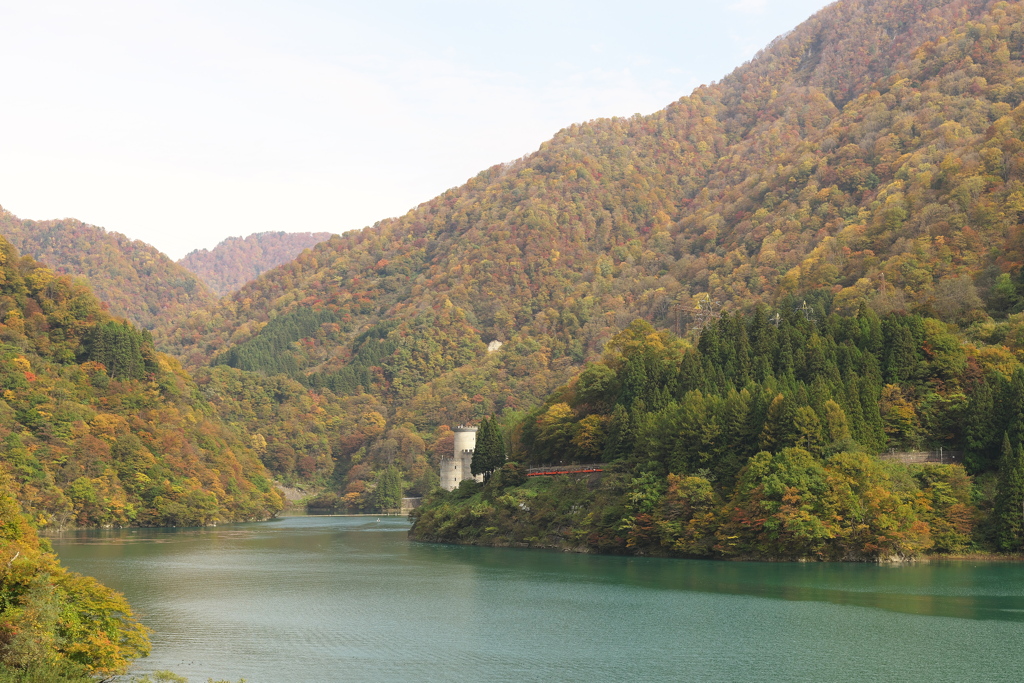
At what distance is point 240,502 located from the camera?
5340 inches

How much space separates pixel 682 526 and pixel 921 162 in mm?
111589

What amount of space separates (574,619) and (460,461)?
260ft

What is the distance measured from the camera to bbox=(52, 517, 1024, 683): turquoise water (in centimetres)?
Result: 3647

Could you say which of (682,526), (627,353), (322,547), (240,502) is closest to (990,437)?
(682,526)

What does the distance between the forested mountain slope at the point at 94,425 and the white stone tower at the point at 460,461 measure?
27.8m

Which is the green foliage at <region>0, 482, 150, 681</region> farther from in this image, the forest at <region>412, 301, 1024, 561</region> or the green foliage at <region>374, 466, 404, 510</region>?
the green foliage at <region>374, 466, 404, 510</region>

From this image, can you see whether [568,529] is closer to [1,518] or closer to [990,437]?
[990,437]

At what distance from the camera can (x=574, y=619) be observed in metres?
46.3

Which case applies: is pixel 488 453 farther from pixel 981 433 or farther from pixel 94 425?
pixel 94 425

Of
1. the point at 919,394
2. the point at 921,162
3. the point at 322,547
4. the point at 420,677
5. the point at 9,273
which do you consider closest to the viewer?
the point at 420,677

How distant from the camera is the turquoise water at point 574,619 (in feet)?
120

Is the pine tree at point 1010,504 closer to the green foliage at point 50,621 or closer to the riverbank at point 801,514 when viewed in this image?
the riverbank at point 801,514

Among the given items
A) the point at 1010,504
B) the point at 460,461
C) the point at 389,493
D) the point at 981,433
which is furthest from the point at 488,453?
the point at 389,493

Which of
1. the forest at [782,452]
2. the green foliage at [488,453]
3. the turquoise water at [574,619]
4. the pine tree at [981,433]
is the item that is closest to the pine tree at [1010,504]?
the forest at [782,452]
